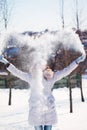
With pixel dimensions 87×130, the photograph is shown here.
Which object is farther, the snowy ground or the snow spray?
→ the snowy ground

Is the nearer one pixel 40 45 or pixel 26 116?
pixel 40 45

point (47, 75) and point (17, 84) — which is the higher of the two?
point (47, 75)

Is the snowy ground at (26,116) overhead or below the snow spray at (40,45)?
below

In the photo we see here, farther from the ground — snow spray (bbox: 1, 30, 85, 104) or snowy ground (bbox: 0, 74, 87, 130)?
snow spray (bbox: 1, 30, 85, 104)

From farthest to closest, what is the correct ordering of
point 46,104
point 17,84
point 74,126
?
point 17,84 → point 74,126 → point 46,104

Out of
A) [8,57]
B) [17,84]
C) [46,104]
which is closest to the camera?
[46,104]

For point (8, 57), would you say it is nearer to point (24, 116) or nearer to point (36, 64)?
point (24, 116)

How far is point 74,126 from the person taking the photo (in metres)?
8.72

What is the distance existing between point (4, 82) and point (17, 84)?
86 centimetres

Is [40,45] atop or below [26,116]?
atop

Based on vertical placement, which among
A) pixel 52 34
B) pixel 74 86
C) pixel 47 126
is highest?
pixel 52 34

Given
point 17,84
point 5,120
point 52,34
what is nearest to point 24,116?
point 5,120

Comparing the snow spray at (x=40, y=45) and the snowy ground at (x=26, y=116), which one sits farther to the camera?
the snowy ground at (x=26, y=116)

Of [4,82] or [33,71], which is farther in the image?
[4,82]
